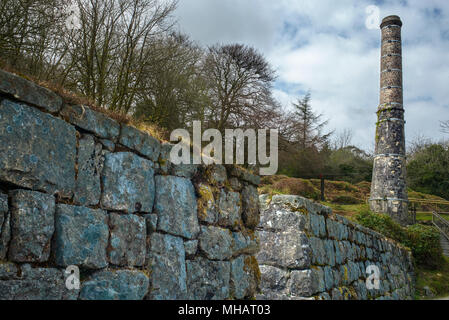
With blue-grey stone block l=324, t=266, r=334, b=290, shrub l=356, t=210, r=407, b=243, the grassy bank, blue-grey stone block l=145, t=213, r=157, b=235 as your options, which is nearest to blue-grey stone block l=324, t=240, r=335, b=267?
blue-grey stone block l=324, t=266, r=334, b=290

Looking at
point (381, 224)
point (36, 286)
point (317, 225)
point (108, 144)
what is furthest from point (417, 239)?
point (36, 286)

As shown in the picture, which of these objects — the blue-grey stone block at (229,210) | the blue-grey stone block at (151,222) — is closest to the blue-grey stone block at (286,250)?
the blue-grey stone block at (229,210)

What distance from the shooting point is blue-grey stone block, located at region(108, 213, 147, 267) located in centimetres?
234

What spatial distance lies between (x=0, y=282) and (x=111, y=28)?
20.1 feet

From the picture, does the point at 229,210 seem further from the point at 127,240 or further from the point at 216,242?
the point at 127,240

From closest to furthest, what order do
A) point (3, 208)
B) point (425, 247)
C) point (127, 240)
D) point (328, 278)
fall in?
1. point (3, 208)
2. point (127, 240)
3. point (328, 278)
4. point (425, 247)

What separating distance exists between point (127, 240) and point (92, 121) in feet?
2.65

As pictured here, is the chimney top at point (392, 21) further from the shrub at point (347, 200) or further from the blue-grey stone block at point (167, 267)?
the blue-grey stone block at point (167, 267)

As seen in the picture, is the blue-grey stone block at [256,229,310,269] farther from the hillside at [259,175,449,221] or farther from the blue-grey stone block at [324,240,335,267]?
the hillside at [259,175,449,221]

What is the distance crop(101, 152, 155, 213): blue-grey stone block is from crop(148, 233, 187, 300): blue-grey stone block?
0.28m

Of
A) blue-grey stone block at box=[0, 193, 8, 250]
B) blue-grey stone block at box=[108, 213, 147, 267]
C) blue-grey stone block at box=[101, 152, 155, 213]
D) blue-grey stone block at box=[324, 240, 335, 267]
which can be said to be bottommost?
blue-grey stone block at box=[324, 240, 335, 267]

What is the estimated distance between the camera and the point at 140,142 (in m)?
2.67

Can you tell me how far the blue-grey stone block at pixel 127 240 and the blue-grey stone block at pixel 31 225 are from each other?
1.43 feet
